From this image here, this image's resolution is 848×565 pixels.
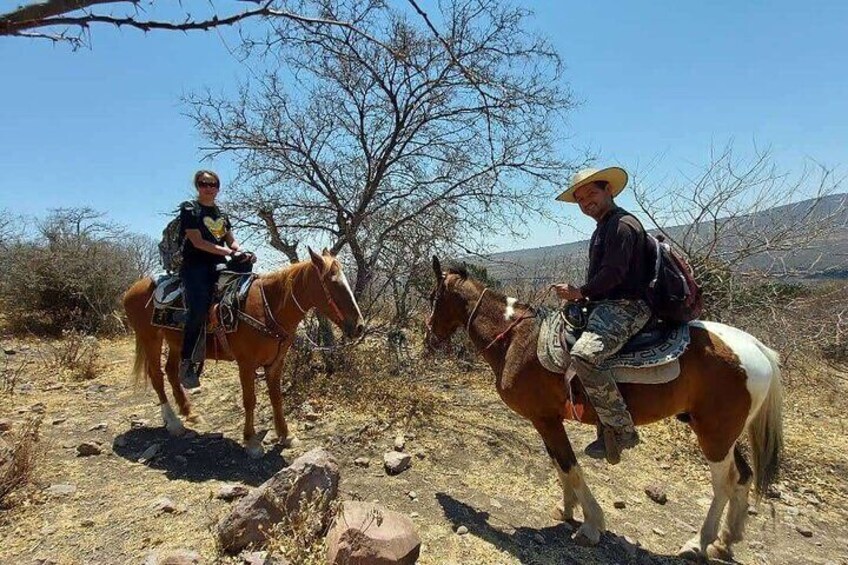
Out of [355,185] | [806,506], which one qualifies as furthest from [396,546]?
[355,185]

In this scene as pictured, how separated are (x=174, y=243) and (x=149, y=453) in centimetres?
223

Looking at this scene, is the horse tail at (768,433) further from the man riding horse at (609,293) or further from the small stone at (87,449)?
the small stone at (87,449)

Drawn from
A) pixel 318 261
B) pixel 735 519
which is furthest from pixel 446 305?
pixel 735 519

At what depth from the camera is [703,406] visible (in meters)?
3.81

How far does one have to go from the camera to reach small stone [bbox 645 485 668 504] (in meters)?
4.79

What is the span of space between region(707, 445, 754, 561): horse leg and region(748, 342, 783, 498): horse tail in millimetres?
103

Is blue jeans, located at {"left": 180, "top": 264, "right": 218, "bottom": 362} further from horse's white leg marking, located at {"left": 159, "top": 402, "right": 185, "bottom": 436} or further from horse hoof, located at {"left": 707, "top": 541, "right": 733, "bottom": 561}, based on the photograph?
horse hoof, located at {"left": 707, "top": 541, "right": 733, "bottom": 561}

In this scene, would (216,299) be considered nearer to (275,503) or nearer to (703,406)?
(275,503)

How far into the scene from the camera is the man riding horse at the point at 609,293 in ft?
11.7

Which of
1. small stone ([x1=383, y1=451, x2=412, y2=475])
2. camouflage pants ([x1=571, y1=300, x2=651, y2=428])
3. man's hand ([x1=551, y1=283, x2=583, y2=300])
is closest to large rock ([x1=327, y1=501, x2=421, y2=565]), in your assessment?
small stone ([x1=383, y1=451, x2=412, y2=475])

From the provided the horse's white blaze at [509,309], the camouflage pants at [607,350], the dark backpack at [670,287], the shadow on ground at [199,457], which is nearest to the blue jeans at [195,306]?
the shadow on ground at [199,457]

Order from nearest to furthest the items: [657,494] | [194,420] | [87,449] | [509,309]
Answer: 1. [509,309]
2. [657,494]
3. [87,449]
4. [194,420]

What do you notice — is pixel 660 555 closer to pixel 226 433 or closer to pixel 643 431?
pixel 643 431

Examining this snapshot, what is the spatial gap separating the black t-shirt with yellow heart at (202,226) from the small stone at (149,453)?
1959mm
